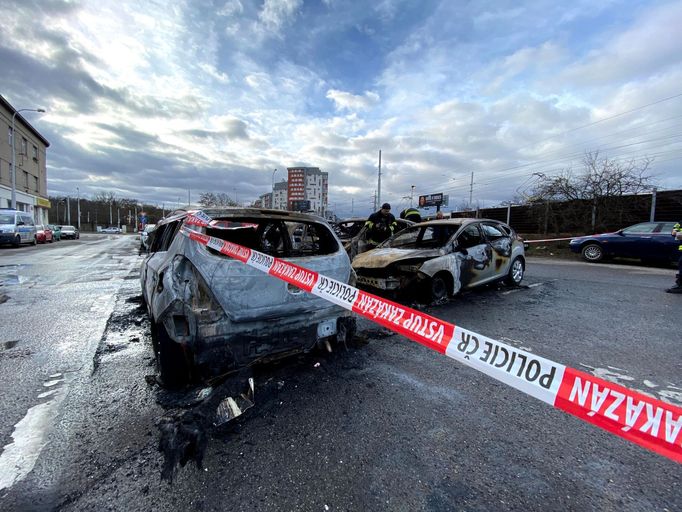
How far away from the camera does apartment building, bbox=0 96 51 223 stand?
29.1m

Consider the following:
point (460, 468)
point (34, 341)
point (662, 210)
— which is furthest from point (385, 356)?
point (662, 210)

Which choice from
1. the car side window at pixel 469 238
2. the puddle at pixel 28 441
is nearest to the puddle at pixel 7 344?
the puddle at pixel 28 441

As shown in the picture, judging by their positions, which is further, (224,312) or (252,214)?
(252,214)

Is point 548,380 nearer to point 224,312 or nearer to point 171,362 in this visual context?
point 224,312

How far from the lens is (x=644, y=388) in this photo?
2762 mm

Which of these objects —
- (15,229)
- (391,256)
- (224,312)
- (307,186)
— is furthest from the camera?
(307,186)

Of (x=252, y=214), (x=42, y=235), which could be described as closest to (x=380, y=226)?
(x=252, y=214)

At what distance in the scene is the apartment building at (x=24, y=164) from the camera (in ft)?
95.6

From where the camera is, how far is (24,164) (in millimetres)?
33719

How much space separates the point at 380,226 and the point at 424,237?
1.56 m

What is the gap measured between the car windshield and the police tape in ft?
12.0

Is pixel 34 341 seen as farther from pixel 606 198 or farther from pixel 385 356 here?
pixel 606 198

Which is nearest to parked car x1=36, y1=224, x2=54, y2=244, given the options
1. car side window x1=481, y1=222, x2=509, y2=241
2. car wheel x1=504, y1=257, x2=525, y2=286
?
car side window x1=481, y1=222, x2=509, y2=241

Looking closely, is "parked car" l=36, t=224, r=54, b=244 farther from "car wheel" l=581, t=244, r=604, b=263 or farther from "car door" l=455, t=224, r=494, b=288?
"car wheel" l=581, t=244, r=604, b=263
